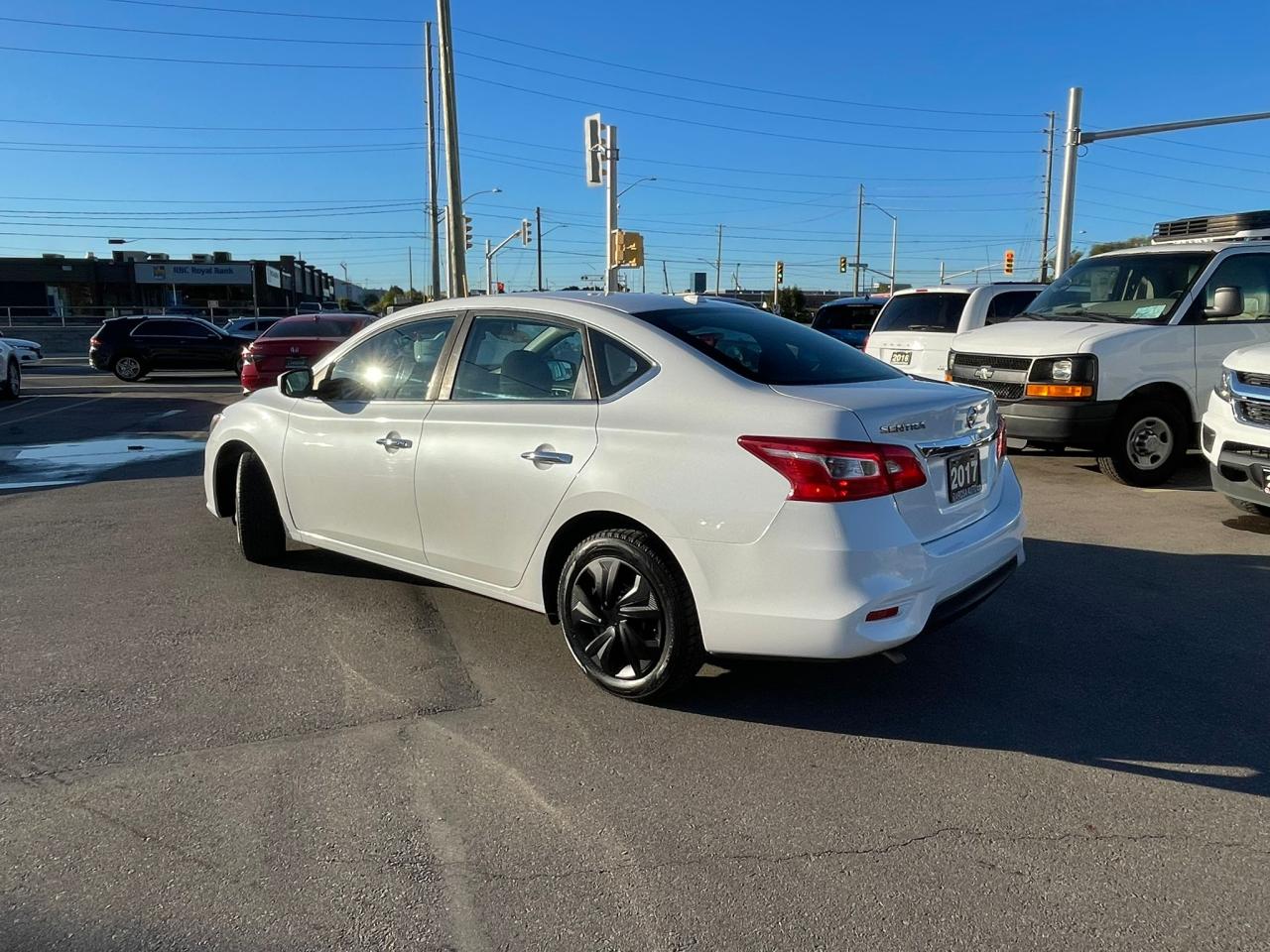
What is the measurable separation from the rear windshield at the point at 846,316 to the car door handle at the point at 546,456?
1454cm

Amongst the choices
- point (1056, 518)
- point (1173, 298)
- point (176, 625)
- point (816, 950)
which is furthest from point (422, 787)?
point (1173, 298)

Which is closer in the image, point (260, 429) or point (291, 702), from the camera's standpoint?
point (291, 702)

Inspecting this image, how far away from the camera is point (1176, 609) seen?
4.96 meters

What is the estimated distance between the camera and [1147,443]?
829 centimetres

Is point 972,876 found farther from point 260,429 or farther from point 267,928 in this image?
point 260,429

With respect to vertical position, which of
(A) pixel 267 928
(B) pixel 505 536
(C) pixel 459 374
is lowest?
(A) pixel 267 928

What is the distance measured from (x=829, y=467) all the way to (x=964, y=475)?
814 mm

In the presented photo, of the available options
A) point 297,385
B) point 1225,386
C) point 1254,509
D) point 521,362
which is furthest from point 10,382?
point 1254,509

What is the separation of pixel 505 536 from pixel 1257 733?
121 inches

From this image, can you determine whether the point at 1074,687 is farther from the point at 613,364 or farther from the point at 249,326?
the point at 249,326

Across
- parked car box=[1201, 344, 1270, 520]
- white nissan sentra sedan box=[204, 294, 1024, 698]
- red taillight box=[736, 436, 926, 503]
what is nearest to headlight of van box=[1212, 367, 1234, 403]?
parked car box=[1201, 344, 1270, 520]

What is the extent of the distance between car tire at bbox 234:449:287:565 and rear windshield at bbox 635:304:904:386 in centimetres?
282

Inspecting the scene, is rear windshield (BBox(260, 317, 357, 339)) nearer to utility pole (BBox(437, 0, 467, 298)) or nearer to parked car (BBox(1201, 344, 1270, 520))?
utility pole (BBox(437, 0, 467, 298))

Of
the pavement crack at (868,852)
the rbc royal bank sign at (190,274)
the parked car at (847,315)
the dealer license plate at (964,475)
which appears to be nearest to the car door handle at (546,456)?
the dealer license plate at (964,475)
